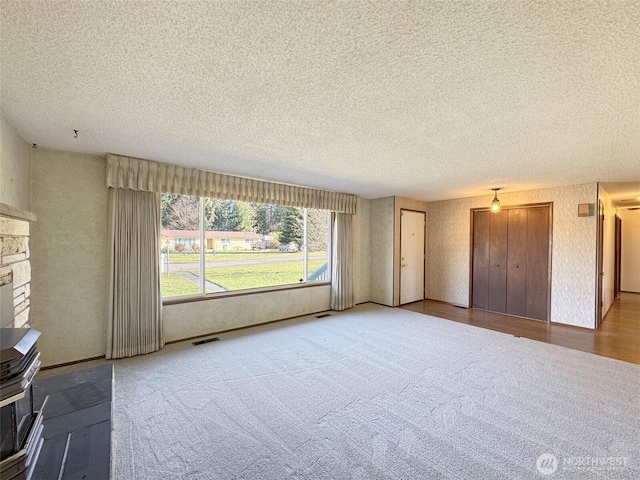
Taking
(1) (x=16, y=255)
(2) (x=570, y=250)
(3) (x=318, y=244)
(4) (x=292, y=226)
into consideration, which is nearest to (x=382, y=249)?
(3) (x=318, y=244)

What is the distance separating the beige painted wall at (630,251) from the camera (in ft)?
23.8

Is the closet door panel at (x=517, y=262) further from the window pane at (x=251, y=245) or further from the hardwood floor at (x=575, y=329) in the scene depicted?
the window pane at (x=251, y=245)

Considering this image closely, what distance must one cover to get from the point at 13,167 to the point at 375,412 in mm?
3674

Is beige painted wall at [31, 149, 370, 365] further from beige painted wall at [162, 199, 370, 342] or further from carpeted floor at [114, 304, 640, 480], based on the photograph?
beige painted wall at [162, 199, 370, 342]

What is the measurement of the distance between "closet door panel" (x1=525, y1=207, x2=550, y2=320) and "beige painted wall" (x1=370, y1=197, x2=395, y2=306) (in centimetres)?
245

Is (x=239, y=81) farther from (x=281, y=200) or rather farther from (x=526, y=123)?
(x=281, y=200)

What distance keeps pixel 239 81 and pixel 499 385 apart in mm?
3367

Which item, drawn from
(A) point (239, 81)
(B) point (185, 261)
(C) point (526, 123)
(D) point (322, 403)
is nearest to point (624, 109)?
(C) point (526, 123)

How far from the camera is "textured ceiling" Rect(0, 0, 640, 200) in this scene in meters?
1.14

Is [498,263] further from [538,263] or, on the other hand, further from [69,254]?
[69,254]

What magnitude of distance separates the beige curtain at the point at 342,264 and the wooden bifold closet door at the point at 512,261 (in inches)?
105

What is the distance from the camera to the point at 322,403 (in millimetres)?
2316

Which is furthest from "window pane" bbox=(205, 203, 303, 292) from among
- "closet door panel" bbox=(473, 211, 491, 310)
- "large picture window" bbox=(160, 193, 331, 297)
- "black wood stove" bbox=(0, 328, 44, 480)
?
"closet door panel" bbox=(473, 211, 491, 310)

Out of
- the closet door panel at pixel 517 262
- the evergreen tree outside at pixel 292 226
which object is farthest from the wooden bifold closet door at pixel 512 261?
the evergreen tree outside at pixel 292 226
